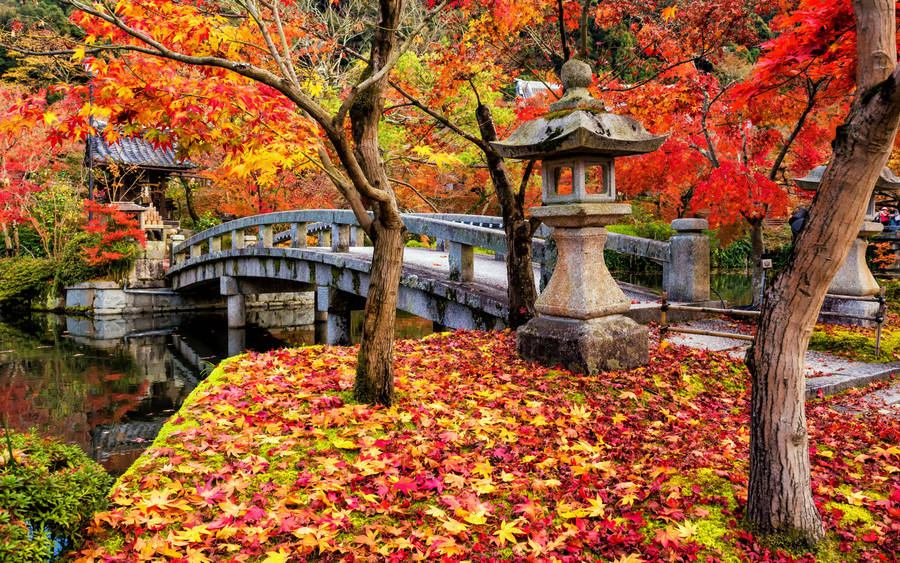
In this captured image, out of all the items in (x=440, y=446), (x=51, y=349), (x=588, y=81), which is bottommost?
(x=51, y=349)

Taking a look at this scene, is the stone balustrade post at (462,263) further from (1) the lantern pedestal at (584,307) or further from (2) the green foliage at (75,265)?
(2) the green foliage at (75,265)

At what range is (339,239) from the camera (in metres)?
13.3

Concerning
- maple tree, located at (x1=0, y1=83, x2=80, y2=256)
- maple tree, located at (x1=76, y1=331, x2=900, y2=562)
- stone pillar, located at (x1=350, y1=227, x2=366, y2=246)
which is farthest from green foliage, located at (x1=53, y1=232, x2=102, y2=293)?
maple tree, located at (x1=76, y1=331, x2=900, y2=562)

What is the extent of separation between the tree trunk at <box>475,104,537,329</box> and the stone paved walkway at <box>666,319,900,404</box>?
169 cm

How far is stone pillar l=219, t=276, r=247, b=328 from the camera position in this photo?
1828cm

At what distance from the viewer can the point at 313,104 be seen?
155 inches

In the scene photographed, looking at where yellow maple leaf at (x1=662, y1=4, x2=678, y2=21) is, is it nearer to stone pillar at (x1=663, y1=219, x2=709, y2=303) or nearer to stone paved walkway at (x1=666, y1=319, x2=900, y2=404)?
stone pillar at (x1=663, y1=219, x2=709, y2=303)

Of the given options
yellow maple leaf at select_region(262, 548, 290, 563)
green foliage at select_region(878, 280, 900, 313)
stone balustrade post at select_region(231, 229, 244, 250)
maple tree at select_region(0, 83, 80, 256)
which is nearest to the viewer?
yellow maple leaf at select_region(262, 548, 290, 563)

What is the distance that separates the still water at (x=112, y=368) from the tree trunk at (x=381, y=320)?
3281mm

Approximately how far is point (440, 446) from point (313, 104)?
2.50 metres

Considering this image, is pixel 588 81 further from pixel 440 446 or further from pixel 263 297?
pixel 263 297

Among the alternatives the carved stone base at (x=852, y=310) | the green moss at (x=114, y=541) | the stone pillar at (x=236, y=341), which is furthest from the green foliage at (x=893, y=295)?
the stone pillar at (x=236, y=341)

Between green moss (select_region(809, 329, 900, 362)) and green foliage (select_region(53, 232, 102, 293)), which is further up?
green foliage (select_region(53, 232, 102, 293))

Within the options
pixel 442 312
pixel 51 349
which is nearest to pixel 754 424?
pixel 442 312
